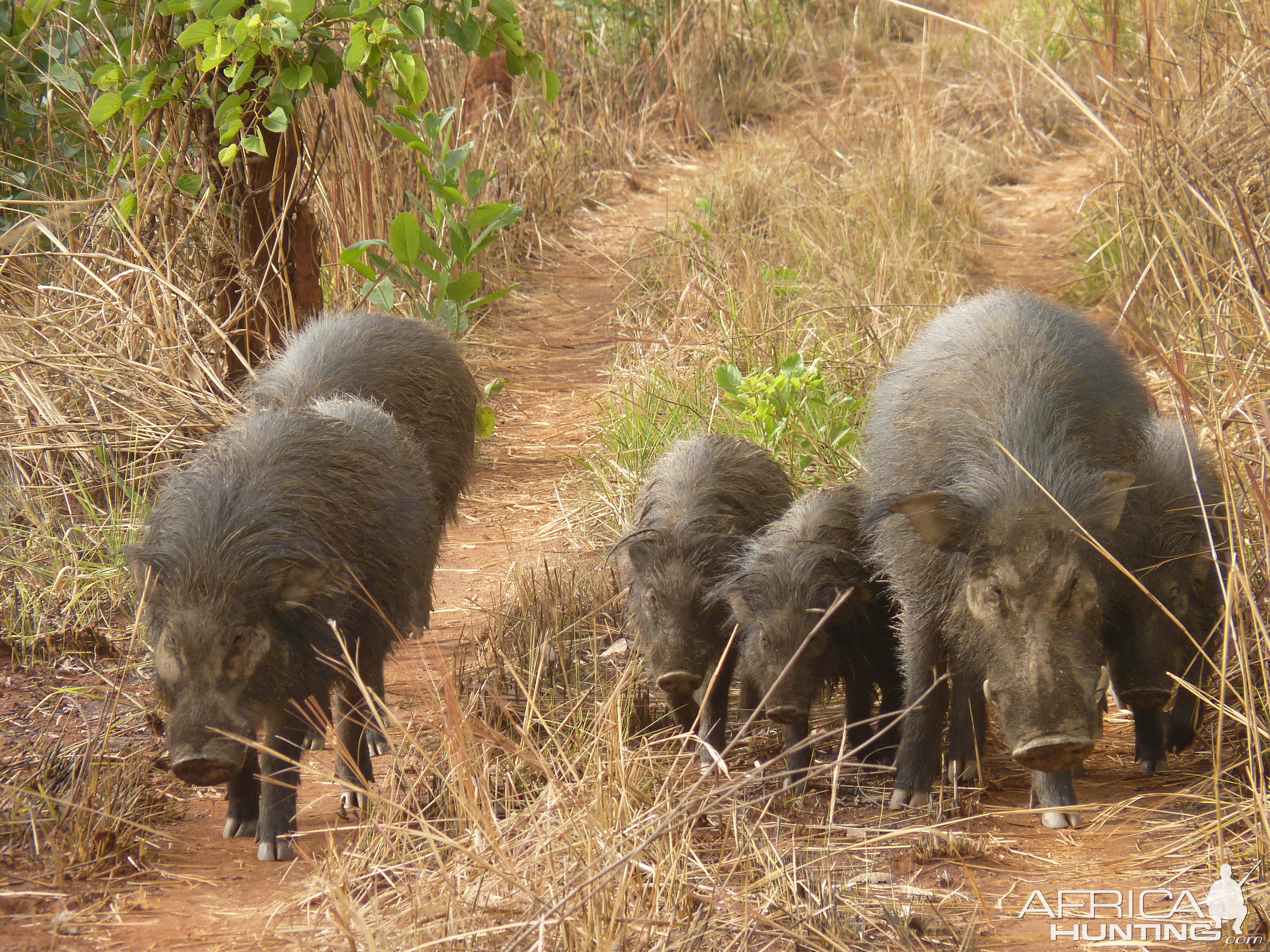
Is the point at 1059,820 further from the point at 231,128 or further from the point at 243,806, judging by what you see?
the point at 231,128

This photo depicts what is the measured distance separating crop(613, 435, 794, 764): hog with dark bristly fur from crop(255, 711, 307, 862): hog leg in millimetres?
1235

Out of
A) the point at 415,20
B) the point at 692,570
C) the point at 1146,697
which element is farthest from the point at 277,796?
the point at 415,20

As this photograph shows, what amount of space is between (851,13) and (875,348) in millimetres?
9397

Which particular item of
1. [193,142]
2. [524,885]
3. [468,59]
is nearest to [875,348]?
[193,142]

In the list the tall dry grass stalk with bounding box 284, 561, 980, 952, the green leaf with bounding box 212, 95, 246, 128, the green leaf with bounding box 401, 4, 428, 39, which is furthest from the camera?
the green leaf with bounding box 212, 95, 246, 128

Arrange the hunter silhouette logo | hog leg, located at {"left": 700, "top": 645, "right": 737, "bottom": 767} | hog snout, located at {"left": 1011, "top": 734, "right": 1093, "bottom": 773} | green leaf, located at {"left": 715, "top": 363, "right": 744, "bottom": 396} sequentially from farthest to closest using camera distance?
green leaf, located at {"left": 715, "top": 363, "right": 744, "bottom": 396}, hog leg, located at {"left": 700, "top": 645, "right": 737, "bottom": 767}, hog snout, located at {"left": 1011, "top": 734, "right": 1093, "bottom": 773}, the hunter silhouette logo

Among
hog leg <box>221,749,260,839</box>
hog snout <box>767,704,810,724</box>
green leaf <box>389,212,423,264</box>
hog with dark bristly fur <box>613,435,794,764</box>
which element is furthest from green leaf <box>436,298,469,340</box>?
hog snout <box>767,704,810,724</box>

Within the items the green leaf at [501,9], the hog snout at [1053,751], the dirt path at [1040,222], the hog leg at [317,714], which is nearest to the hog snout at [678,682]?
the hog leg at [317,714]

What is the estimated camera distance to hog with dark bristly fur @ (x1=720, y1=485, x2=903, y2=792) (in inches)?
161

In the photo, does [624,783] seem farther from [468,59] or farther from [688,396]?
[468,59]

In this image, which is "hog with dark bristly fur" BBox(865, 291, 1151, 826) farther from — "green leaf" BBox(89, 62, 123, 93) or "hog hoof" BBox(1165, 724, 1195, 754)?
"green leaf" BBox(89, 62, 123, 93)

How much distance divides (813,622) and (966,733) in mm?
635

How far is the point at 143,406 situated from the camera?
19.1 feet

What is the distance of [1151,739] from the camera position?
4.16 m
